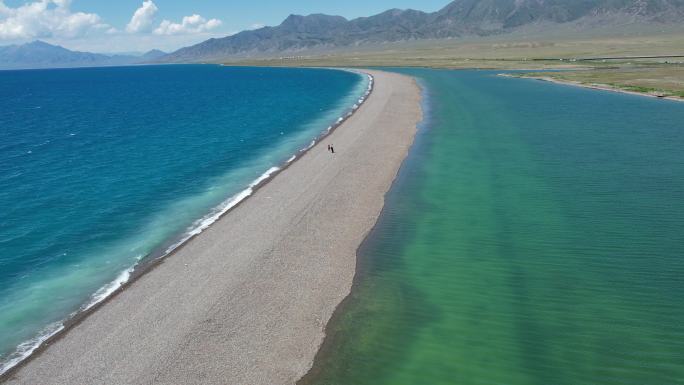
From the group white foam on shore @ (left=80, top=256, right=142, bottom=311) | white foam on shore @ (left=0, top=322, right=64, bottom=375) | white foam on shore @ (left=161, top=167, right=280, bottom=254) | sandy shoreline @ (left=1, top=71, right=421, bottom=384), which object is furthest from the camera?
white foam on shore @ (left=161, top=167, right=280, bottom=254)

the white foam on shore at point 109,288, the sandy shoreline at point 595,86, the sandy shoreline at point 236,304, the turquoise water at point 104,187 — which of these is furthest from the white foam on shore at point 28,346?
the sandy shoreline at point 595,86

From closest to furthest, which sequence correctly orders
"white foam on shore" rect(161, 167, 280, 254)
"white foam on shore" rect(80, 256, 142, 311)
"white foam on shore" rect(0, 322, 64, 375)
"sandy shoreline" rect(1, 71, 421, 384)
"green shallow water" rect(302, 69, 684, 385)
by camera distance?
1. "sandy shoreline" rect(1, 71, 421, 384)
2. "green shallow water" rect(302, 69, 684, 385)
3. "white foam on shore" rect(0, 322, 64, 375)
4. "white foam on shore" rect(80, 256, 142, 311)
5. "white foam on shore" rect(161, 167, 280, 254)

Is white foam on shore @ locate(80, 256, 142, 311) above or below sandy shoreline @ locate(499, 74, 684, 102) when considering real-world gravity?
above

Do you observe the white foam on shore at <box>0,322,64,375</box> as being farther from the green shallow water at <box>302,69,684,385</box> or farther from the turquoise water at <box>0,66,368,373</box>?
the green shallow water at <box>302,69,684,385</box>

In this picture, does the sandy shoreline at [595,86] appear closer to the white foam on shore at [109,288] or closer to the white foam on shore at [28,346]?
the white foam on shore at [109,288]

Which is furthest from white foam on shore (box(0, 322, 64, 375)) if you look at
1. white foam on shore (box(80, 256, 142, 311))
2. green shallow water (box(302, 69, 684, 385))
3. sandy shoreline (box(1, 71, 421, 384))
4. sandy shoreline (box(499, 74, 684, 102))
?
sandy shoreline (box(499, 74, 684, 102))

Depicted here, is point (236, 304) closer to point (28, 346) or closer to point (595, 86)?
point (28, 346)

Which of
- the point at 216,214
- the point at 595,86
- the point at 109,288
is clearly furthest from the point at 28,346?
the point at 595,86
